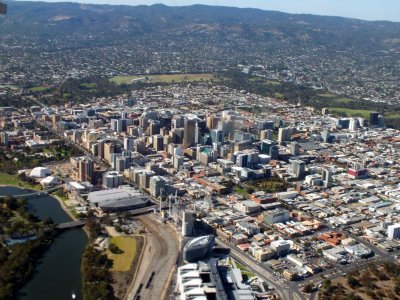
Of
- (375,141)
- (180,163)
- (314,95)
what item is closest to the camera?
(180,163)

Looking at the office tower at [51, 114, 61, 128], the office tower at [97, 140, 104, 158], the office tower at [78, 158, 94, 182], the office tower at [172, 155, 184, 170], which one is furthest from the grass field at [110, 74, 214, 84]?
the office tower at [78, 158, 94, 182]

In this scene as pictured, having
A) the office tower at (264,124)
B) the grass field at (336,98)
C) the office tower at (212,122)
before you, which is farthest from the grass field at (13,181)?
the grass field at (336,98)

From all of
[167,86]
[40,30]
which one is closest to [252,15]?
[40,30]

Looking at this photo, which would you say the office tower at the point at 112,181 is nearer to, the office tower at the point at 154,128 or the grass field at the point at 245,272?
the grass field at the point at 245,272

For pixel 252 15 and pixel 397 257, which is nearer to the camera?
pixel 397 257

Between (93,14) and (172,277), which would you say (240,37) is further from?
(172,277)

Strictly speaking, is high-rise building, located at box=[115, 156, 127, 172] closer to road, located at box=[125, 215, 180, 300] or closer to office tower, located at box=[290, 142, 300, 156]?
road, located at box=[125, 215, 180, 300]

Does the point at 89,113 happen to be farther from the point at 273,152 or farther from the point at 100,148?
the point at 273,152
